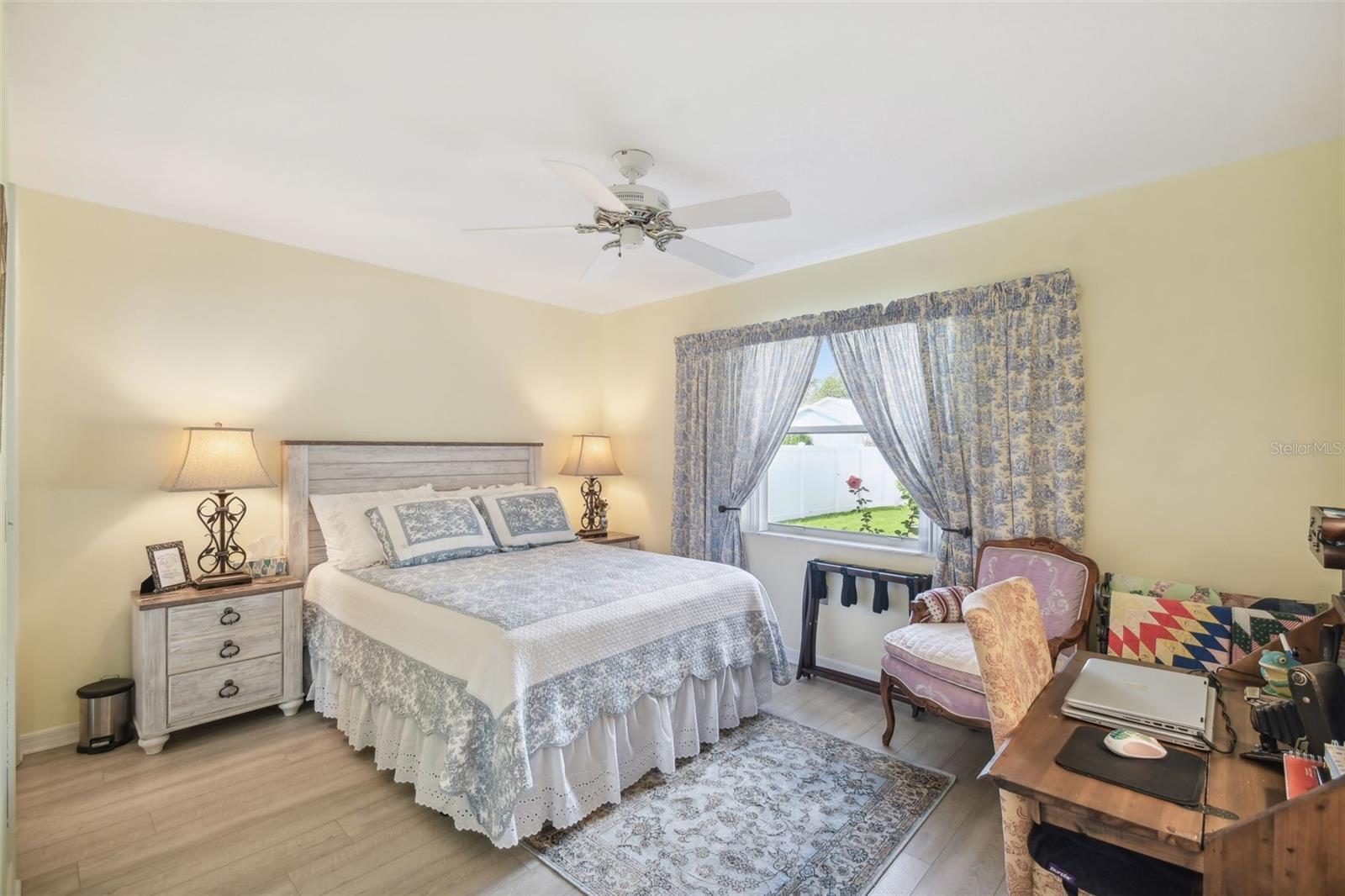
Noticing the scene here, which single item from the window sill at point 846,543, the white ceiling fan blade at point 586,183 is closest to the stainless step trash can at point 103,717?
the white ceiling fan blade at point 586,183

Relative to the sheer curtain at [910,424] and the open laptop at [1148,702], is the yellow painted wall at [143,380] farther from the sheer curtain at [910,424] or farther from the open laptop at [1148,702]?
the open laptop at [1148,702]

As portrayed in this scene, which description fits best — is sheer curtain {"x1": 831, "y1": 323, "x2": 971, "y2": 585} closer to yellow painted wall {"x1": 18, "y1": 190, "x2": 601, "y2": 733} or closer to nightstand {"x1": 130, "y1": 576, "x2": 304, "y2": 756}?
yellow painted wall {"x1": 18, "y1": 190, "x2": 601, "y2": 733}

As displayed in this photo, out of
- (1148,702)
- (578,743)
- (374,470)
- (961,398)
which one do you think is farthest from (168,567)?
Result: (961,398)

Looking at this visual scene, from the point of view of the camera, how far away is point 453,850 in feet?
7.04

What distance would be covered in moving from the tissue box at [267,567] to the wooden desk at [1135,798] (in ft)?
11.6

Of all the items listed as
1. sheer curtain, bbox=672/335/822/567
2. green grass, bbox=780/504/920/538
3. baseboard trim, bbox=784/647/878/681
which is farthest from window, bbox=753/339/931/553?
baseboard trim, bbox=784/647/878/681

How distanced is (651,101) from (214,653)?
320 cm

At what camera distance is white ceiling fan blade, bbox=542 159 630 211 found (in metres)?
1.98

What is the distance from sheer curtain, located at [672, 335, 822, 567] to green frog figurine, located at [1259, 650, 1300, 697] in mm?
2673

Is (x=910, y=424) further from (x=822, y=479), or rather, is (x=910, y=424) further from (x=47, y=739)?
(x=47, y=739)

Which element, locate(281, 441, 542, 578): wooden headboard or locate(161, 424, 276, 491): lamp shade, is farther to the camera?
locate(281, 441, 542, 578): wooden headboard

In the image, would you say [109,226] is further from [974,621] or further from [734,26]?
[974,621]

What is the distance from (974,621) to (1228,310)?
2190mm

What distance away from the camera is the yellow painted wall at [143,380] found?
112 inches
